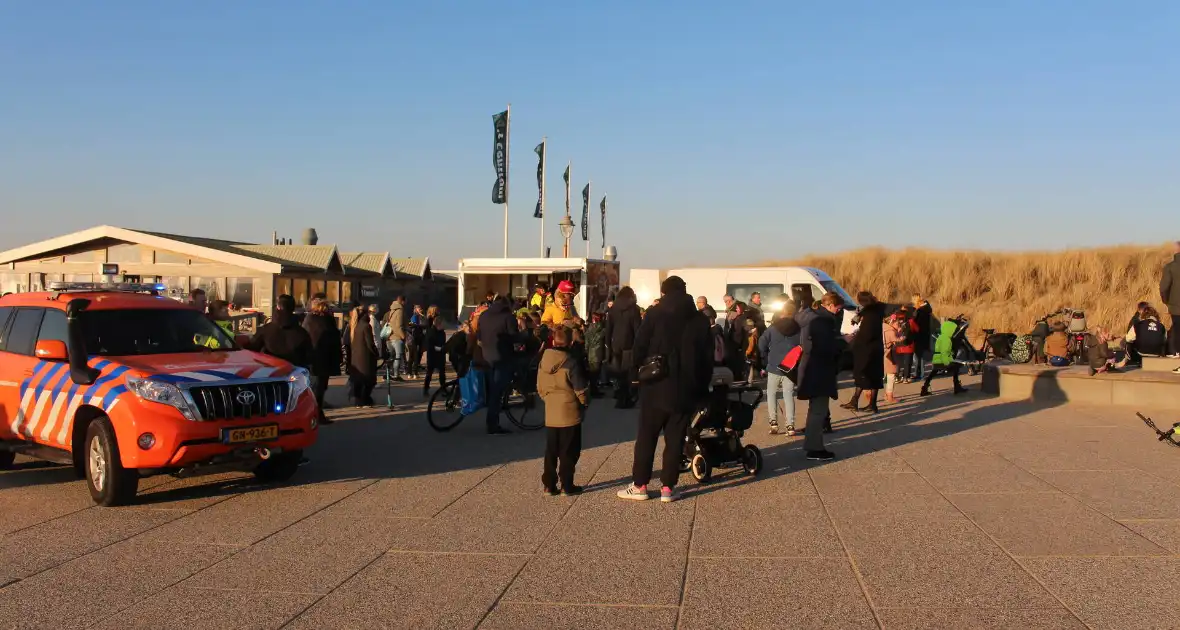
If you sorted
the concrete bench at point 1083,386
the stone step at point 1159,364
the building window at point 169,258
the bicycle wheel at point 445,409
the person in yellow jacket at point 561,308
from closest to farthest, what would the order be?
the bicycle wheel at point 445,409, the concrete bench at point 1083,386, the stone step at point 1159,364, the person in yellow jacket at point 561,308, the building window at point 169,258

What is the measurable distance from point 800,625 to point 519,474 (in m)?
5.16

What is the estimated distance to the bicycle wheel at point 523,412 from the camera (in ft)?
45.3

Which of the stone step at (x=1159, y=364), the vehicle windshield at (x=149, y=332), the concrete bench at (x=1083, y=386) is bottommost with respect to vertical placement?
the concrete bench at (x=1083, y=386)

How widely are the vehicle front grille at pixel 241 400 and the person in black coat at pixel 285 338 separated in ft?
12.4

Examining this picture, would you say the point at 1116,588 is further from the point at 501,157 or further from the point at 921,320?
the point at 501,157

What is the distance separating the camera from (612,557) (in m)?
6.81

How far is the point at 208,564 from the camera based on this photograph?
6695mm

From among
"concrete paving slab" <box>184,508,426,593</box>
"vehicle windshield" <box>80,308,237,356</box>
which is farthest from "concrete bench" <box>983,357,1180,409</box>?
"vehicle windshield" <box>80,308,237,356</box>

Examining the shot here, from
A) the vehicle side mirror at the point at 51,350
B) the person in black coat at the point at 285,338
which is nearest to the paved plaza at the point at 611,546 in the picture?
the vehicle side mirror at the point at 51,350

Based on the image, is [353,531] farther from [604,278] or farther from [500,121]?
[500,121]

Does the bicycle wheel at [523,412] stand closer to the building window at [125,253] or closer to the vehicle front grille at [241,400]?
the vehicle front grille at [241,400]

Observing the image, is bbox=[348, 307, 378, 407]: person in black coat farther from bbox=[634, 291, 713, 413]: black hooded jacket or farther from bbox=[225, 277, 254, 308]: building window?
bbox=[225, 277, 254, 308]: building window

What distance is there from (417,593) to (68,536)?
3.11 metres

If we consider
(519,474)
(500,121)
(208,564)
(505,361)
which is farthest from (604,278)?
(208,564)
